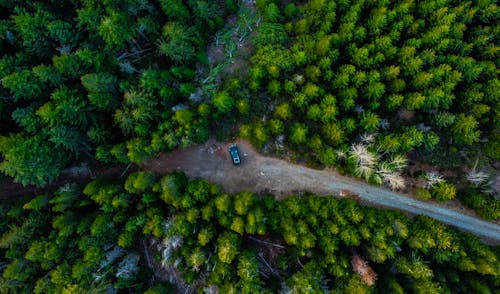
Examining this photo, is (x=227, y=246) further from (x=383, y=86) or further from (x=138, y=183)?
(x=383, y=86)

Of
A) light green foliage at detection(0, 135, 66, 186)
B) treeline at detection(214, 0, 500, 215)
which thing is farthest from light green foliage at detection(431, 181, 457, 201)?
light green foliage at detection(0, 135, 66, 186)

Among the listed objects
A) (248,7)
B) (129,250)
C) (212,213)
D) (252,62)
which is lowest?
(129,250)

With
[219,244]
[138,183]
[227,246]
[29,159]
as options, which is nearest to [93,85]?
[29,159]

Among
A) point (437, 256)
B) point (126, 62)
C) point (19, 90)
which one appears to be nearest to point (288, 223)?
point (437, 256)

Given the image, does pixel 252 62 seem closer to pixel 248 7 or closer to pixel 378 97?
pixel 248 7

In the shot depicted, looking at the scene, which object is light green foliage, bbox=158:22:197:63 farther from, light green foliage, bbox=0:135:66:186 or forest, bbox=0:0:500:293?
light green foliage, bbox=0:135:66:186

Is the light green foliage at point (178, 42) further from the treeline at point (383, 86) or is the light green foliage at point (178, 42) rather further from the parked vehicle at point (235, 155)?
the parked vehicle at point (235, 155)
